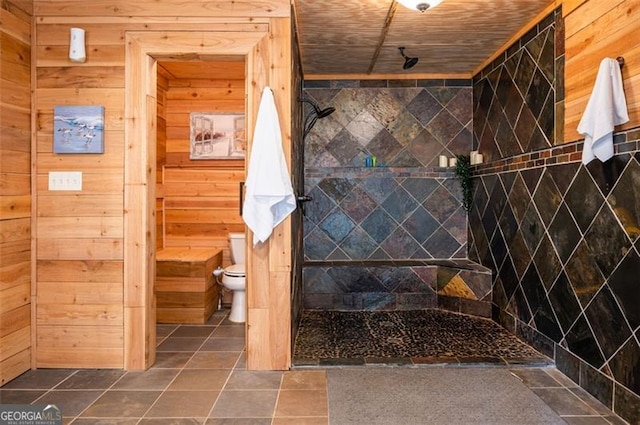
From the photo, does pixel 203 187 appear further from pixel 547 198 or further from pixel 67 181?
pixel 547 198

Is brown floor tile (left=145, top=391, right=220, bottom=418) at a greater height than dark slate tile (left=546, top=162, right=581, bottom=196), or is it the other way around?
dark slate tile (left=546, top=162, right=581, bottom=196)

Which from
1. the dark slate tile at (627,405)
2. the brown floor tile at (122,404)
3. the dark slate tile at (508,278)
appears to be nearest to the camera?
the dark slate tile at (627,405)

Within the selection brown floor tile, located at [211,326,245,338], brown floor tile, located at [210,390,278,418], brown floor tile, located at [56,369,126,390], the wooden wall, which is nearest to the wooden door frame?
the wooden wall

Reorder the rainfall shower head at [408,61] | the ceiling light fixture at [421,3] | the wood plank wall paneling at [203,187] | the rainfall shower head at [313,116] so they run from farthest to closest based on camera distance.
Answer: the wood plank wall paneling at [203,187]
the rainfall shower head at [313,116]
the rainfall shower head at [408,61]
the ceiling light fixture at [421,3]

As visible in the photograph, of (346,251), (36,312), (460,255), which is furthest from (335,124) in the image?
(36,312)

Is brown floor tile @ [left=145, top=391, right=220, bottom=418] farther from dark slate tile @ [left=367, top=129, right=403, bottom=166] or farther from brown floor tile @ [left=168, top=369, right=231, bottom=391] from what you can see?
dark slate tile @ [left=367, top=129, right=403, bottom=166]

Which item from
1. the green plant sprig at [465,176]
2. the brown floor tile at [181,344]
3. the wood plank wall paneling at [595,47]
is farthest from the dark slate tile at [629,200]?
the brown floor tile at [181,344]

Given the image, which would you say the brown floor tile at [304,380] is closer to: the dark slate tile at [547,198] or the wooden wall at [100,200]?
the wooden wall at [100,200]

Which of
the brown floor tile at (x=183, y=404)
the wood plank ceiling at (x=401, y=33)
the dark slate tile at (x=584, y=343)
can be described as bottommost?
the brown floor tile at (x=183, y=404)

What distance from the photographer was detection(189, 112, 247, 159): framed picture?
160 inches

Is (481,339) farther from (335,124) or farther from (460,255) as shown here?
(335,124)

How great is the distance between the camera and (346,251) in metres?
4.08

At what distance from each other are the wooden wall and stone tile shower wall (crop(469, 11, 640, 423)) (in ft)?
5.72

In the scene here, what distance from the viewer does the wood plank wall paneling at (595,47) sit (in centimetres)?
189
